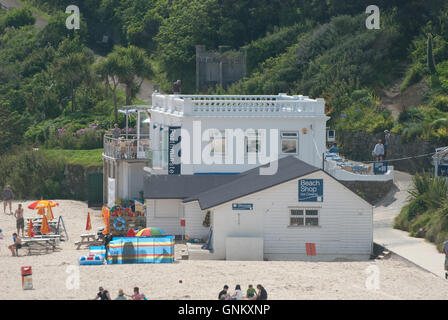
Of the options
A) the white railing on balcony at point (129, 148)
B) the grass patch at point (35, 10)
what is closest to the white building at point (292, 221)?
the white railing on balcony at point (129, 148)

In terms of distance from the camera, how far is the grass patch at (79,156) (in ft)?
176

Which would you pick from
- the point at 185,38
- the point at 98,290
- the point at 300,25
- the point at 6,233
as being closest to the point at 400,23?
the point at 300,25

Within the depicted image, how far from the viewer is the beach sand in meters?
31.2

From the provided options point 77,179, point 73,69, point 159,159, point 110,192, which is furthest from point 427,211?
point 73,69

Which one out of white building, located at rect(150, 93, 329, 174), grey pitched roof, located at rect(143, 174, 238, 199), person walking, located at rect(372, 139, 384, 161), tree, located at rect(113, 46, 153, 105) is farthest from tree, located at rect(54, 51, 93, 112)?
person walking, located at rect(372, 139, 384, 161)

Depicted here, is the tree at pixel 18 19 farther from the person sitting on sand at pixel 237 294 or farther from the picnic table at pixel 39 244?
the person sitting on sand at pixel 237 294

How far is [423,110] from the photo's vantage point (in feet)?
163

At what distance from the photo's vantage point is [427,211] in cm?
4028

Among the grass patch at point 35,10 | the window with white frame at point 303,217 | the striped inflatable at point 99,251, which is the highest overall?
the grass patch at point 35,10

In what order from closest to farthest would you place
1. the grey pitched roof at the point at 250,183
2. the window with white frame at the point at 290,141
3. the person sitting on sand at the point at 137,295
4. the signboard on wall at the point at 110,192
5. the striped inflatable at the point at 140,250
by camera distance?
1. the person sitting on sand at the point at 137,295
2. the striped inflatable at the point at 140,250
3. the grey pitched roof at the point at 250,183
4. the window with white frame at the point at 290,141
5. the signboard on wall at the point at 110,192

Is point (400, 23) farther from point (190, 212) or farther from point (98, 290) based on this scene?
point (98, 290)

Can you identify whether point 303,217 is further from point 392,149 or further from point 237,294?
point 392,149

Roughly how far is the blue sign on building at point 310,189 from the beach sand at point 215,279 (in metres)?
2.54

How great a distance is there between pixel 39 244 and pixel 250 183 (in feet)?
26.8
